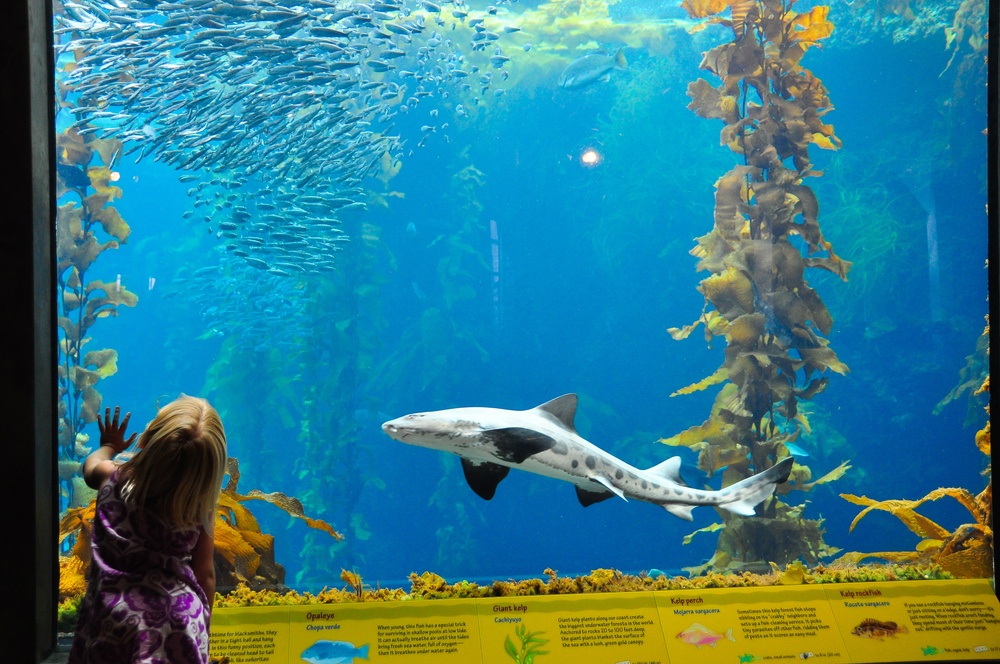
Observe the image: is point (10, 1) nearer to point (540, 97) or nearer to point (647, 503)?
point (540, 97)

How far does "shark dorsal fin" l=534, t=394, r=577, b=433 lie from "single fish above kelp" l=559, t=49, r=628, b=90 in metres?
3.30

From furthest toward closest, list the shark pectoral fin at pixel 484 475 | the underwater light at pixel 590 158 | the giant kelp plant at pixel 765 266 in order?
the underwater light at pixel 590 158 → the giant kelp plant at pixel 765 266 → the shark pectoral fin at pixel 484 475

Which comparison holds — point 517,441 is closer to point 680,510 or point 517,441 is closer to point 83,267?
point 680,510

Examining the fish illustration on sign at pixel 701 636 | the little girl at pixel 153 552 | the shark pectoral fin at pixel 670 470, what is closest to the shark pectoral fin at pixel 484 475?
the shark pectoral fin at pixel 670 470

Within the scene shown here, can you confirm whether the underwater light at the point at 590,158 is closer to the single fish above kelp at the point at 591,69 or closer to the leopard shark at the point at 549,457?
the single fish above kelp at the point at 591,69

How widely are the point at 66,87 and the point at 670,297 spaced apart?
539 cm

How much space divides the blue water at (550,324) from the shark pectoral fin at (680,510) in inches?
23.9

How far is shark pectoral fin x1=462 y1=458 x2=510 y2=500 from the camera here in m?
4.46

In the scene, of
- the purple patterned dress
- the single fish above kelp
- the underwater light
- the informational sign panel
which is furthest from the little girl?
the single fish above kelp

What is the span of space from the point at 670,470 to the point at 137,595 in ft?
11.7

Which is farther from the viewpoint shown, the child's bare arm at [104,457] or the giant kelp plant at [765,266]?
the giant kelp plant at [765,266]

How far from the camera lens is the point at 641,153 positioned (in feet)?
20.2

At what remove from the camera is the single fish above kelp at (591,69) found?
607 cm

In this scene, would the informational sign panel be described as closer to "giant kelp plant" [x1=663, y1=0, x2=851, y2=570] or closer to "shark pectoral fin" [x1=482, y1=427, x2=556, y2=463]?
"giant kelp plant" [x1=663, y1=0, x2=851, y2=570]
